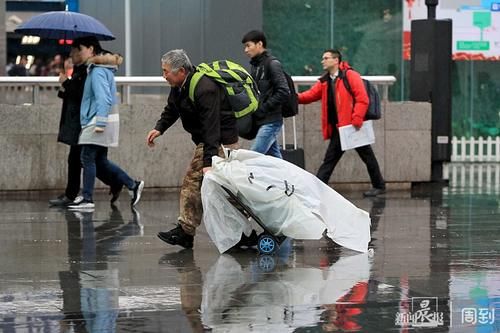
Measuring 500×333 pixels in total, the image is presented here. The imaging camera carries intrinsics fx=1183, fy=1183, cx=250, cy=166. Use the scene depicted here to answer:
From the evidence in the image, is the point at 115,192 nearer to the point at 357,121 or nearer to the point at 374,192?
the point at 357,121

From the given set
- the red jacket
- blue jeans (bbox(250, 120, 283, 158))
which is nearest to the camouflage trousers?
blue jeans (bbox(250, 120, 283, 158))

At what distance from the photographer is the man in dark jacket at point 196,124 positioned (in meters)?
8.94

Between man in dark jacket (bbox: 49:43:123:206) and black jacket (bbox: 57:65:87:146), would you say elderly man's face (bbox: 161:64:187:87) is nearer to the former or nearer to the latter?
man in dark jacket (bbox: 49:43:123:206)

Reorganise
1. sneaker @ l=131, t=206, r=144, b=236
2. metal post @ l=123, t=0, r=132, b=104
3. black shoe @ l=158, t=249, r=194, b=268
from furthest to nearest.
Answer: metal post @ l=123, t=0, r=132, b=104 < sneaker @ l=131, t=206, r=144, b=236 < black shoe @ l=158, t=249, r=194, b=268

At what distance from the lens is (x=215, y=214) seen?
9031mm

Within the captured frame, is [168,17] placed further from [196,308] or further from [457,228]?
[196,308]

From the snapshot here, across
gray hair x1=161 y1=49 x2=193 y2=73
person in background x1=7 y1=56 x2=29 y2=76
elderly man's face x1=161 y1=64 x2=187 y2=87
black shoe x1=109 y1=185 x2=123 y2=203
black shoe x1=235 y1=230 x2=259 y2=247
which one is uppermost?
person in background x1=7 y1=56 x2=29 y2=76

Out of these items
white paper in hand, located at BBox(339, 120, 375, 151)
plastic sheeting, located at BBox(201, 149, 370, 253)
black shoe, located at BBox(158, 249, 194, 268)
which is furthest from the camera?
white paper in hand, located at BBox(339, 120, 375, 151)

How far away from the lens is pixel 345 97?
44.3 feet

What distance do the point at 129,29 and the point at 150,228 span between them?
763 centimetres

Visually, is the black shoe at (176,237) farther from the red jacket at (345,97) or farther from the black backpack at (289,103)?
the red jacket at (345,97)

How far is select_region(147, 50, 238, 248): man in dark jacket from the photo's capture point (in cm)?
894

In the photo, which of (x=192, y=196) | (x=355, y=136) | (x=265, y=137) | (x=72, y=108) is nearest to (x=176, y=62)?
(x=192, y=196)

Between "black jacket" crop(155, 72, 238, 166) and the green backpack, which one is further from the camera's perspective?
the green backpack
